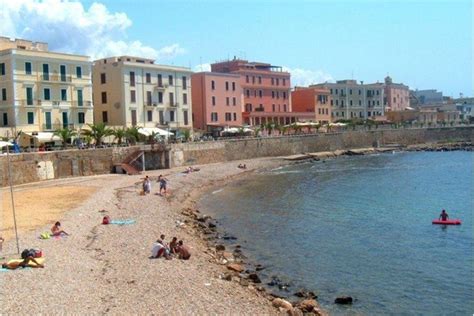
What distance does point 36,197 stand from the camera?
1444 inches

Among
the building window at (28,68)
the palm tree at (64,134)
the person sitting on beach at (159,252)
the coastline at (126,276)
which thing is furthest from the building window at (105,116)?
the person sitting on beach at (159,252)

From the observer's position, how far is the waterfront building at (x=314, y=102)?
10219 centimetres

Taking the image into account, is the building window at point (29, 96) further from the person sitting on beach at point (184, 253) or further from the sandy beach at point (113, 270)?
the person sitting on beach at point (184, 253)

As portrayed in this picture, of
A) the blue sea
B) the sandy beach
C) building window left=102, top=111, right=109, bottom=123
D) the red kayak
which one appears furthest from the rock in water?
building window left=102, top=111, right=109, bottom=123

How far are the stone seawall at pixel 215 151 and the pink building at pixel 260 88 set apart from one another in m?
7.74

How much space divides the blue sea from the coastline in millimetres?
2542

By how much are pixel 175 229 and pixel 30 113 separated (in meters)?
30.0

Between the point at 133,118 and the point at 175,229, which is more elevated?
the point at 133,118

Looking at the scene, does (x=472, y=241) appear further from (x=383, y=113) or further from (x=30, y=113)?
(x=383, y=113)

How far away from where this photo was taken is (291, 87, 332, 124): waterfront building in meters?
102

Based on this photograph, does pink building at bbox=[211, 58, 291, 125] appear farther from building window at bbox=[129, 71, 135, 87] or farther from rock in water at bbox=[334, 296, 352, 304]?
rock in water at bbox=[334, 296, 352, 304]

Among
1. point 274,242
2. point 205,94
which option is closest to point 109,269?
point 274,242

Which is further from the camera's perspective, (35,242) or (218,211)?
(218,211)

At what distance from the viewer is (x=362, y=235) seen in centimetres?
2986
